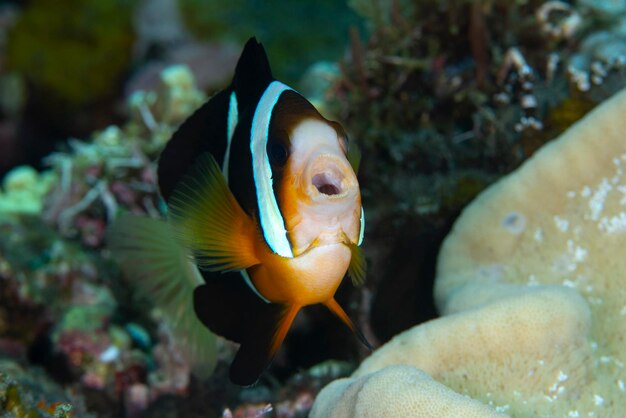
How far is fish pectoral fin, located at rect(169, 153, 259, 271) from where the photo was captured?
1.55 meters

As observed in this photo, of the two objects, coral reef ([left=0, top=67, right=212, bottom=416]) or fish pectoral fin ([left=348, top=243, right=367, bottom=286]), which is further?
coral reef ([left=0, top=67, right=212, bottom=416])

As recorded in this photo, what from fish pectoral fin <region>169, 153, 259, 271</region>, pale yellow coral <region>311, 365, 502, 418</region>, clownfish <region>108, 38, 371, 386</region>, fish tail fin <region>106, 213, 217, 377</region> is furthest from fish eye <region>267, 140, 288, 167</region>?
fish tail fin <region>106, 213, 217, 377</region>

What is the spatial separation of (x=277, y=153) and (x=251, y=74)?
0.45 metres

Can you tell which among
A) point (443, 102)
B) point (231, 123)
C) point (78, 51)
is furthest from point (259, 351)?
point (78, 51)

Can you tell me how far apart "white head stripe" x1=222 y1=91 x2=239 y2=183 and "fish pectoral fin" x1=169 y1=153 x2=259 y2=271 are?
17 centimetres

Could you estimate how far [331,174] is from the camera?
52.6 inches

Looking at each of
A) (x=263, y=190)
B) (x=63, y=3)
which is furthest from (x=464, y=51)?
(x=63, y=3)

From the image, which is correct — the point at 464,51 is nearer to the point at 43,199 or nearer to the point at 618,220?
the point at 618,220

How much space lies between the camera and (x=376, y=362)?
230 centimetres

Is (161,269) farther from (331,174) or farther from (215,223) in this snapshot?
(331,174)

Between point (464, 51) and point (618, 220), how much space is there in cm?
226

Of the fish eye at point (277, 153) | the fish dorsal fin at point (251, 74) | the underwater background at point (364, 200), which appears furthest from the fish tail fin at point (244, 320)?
the fish dorsal fin at point (251, 74)

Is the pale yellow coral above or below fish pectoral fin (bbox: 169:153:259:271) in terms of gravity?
below

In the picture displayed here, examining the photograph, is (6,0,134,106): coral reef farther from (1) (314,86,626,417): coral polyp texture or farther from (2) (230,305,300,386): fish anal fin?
(2) (230,305,300,386): fish anal fin
